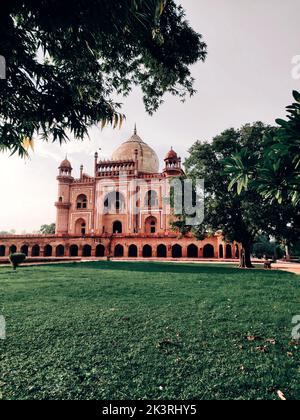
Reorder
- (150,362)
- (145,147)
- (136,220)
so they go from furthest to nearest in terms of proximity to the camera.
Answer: (145,147) → (136,220) → (150,362)

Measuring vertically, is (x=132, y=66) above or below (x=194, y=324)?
above

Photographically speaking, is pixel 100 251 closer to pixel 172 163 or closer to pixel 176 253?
pixel 176 253

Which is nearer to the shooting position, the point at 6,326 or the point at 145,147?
the point at 6,326

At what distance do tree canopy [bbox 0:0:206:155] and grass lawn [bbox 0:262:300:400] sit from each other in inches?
152

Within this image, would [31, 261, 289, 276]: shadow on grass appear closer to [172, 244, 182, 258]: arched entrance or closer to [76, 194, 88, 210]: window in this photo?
[172, 244, 182, 258]: arched entrance

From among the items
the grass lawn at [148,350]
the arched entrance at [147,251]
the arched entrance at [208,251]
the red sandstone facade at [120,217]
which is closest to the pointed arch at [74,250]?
the red sandstone facade at [120,217]

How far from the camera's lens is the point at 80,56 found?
5.39 m

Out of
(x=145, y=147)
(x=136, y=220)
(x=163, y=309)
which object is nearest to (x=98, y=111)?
(x=163, y=309)

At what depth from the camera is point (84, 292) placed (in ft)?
25.3

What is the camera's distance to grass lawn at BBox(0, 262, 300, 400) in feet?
8.29

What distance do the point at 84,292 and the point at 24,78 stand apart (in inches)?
227

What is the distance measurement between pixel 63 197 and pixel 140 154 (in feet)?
48.5

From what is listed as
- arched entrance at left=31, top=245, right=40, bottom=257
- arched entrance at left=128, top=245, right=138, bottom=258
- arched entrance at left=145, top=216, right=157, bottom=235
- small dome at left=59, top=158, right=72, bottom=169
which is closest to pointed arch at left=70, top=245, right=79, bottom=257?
arched entrance at left=31, top=245, right=40, bottom=257
